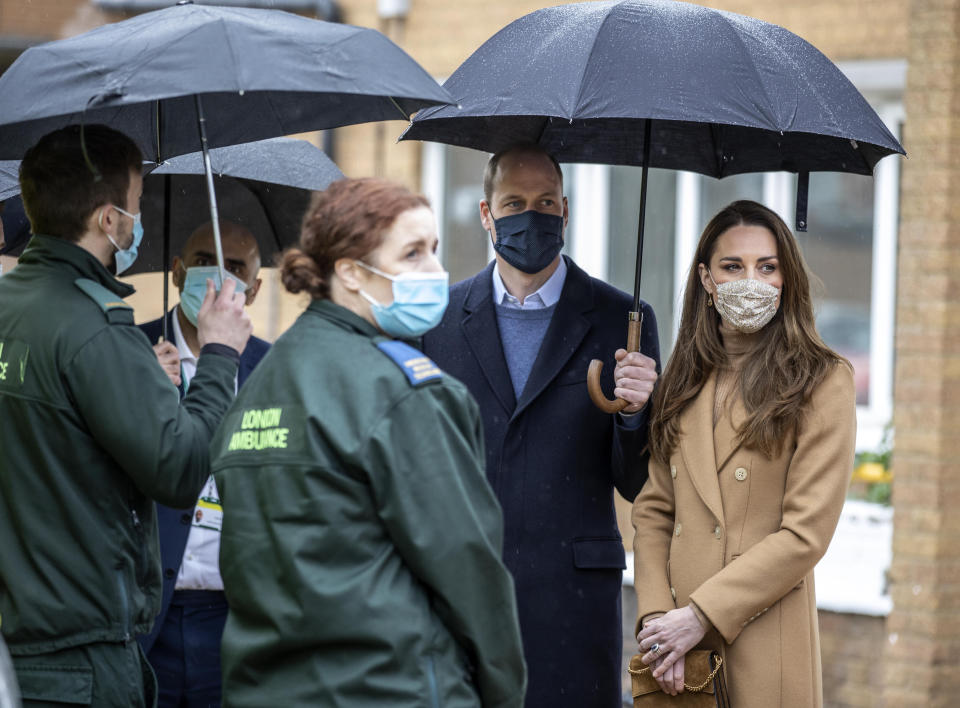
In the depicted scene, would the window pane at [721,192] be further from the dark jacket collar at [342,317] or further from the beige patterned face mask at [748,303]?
the dark jacket collar at [342,317]

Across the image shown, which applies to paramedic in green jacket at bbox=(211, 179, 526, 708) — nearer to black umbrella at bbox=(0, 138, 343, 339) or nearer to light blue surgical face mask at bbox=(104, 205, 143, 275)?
light blue surgical face mask at bbox=(104, 205, 143, 275)

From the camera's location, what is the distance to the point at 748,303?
3721 mm

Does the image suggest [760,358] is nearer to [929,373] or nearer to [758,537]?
[758,537]

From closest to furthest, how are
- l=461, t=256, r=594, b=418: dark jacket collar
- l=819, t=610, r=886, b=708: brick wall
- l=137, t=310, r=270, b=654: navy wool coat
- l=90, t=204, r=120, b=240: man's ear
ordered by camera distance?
l=90, t=204, r=120, b=240: man's ear → l=137, t=310, r=270, b=654: navy wool coat → l=461, t=256, r=594, b=418: dark jacket collar → l=819, t=610, r=886, b=708: brick wall

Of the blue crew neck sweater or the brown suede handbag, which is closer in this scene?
the brown suede handbag

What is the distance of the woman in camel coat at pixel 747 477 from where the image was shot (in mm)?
3551

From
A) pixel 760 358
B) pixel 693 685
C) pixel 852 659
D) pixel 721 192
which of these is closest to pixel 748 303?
pixel 760 358

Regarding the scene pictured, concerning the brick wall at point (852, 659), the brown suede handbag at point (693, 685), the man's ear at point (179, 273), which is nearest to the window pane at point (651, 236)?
the brick wall at point (852, 659)

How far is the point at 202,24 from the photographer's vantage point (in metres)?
3.07

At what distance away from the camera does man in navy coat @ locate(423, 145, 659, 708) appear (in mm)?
3910

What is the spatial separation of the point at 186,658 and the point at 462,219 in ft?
18.5

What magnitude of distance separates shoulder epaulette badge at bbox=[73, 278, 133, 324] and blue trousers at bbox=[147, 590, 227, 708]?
3.83 feet

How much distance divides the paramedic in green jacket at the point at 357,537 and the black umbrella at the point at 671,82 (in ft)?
3.70

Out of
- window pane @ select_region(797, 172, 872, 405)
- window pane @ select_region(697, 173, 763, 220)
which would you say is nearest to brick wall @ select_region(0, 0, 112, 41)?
window pane @ select_region(697, 173, 763, 220)
